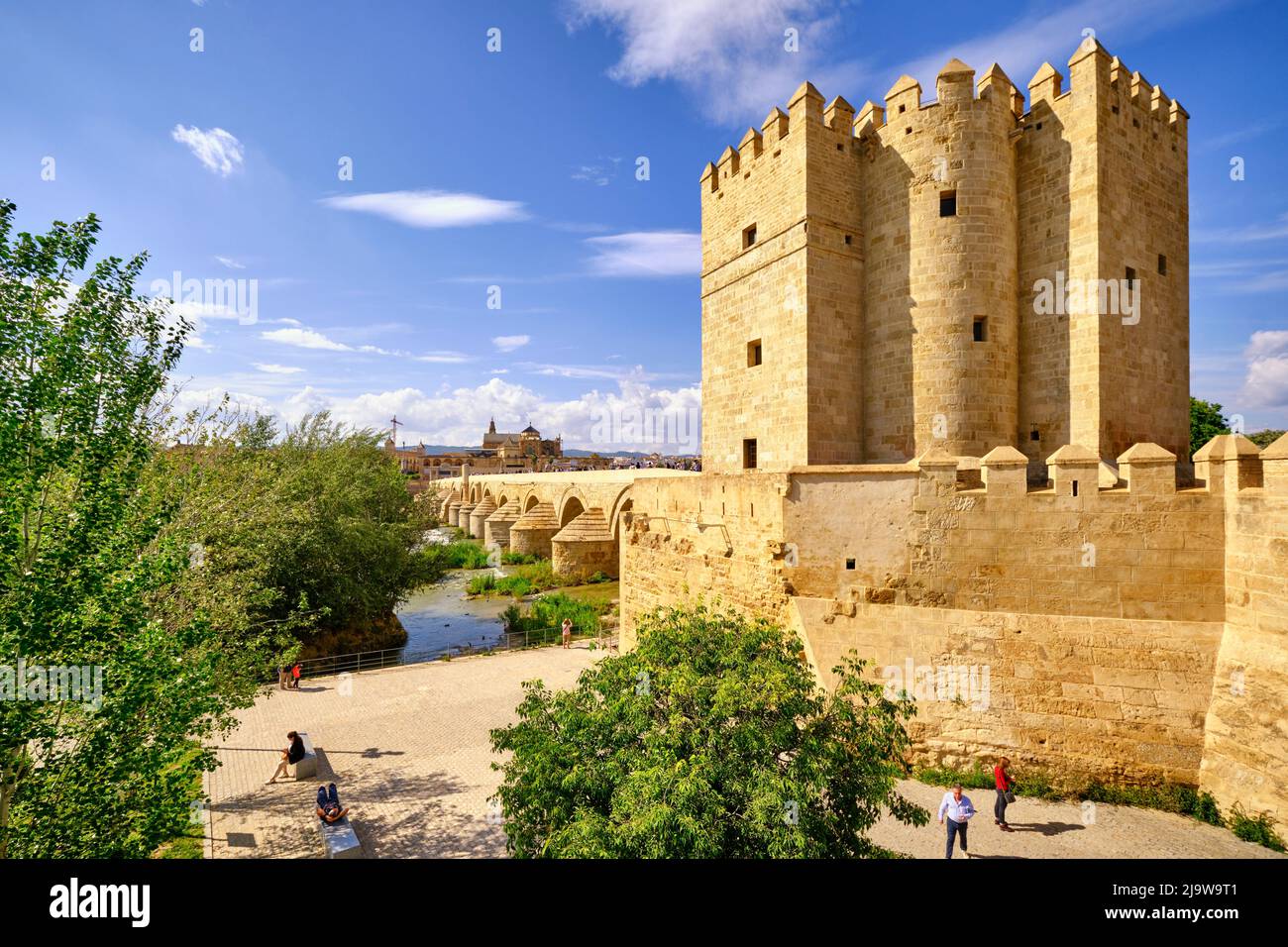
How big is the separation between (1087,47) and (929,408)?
739cm

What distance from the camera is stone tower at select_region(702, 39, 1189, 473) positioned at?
1109cm

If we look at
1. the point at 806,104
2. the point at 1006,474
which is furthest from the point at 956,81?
the point at 1006,474

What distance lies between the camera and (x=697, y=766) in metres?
4.90

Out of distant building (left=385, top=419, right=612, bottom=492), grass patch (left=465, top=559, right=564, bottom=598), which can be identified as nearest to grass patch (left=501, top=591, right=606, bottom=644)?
grass patch (left=465, top=559, right=564, bottom=598)

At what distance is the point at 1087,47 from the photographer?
426 inches

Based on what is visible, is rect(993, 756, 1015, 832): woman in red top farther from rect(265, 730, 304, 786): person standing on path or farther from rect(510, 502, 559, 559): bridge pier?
rect(510, 502, 559, 559): bridge pier

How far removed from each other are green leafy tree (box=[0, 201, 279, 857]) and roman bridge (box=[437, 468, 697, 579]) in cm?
1360

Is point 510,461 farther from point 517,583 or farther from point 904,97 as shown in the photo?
point 904,97

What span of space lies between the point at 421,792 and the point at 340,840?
1.98 meters

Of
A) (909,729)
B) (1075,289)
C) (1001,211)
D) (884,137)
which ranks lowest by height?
(909,729)

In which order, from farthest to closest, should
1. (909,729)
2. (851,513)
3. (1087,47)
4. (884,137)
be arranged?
(884,137) < (1087,47) < (851,513) < (909,729)

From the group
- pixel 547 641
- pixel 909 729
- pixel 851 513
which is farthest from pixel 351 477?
pixel 909 729
